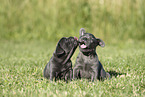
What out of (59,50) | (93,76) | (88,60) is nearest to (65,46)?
(59,50)

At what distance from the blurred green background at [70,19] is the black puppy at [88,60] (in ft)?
25.7

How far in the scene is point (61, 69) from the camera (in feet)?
17.2

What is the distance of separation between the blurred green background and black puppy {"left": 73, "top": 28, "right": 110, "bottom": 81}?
7.83 metres

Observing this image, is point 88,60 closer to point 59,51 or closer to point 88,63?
point 88,63

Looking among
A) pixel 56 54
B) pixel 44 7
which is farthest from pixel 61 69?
pixel 44 7

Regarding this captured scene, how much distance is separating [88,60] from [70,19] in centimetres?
1000

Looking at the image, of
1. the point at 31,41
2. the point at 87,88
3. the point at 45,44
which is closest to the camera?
the point at 87,88

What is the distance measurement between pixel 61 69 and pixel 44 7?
1134 cm

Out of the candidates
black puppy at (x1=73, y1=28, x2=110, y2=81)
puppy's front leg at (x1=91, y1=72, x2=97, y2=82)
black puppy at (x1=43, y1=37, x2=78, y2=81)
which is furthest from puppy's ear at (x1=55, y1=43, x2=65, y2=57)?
puppy's front leg at (x1=91, y1=72, x2=97, y2=82)

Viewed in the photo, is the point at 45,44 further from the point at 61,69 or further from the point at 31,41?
the point at 61,69

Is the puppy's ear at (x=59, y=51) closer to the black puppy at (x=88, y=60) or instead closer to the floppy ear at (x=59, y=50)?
the floppy ear at (x=59, y=50)

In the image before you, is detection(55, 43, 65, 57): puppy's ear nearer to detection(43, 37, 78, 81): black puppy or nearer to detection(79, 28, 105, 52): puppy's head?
detection(43, 37, 78, 81): black puppy

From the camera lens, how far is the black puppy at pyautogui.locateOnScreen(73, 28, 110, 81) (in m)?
5.23

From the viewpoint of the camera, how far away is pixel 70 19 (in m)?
15.0
